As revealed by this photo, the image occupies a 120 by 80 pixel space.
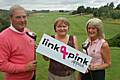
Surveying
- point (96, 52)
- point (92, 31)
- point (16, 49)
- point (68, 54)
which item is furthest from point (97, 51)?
point (16, 49)

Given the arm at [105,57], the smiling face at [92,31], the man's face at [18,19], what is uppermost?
the man's face at [18,19]

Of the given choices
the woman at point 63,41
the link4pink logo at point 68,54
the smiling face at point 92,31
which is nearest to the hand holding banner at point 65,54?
the link4pink logo at point 68,54

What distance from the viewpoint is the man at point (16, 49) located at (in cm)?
425

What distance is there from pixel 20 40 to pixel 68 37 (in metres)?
0.76

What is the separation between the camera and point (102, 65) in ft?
15.6

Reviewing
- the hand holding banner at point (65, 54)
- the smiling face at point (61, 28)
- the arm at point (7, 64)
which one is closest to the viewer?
the arm at point (7, 64)

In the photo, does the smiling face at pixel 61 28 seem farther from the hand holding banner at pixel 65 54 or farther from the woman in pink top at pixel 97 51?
the woman in pink top at pixel 97 51

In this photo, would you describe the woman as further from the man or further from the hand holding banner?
the man

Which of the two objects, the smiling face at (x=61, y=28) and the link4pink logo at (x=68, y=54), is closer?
the link4pink logo at (x=68, y=54)

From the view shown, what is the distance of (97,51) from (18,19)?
1.25 meters

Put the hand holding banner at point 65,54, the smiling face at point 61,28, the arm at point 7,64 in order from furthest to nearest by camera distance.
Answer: the smiling face at point 61,28 → the hand holding banner at point 65,54 → the arm at point 7,64

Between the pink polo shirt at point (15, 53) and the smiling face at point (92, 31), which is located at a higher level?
the smiling face at point (92, 31)

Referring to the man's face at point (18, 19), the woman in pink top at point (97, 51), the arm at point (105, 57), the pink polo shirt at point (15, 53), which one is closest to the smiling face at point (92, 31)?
the woman in pink top at point (97, 51)

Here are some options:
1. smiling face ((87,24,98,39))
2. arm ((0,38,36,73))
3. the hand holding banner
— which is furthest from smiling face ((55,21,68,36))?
arm ((0,38,36,73))
